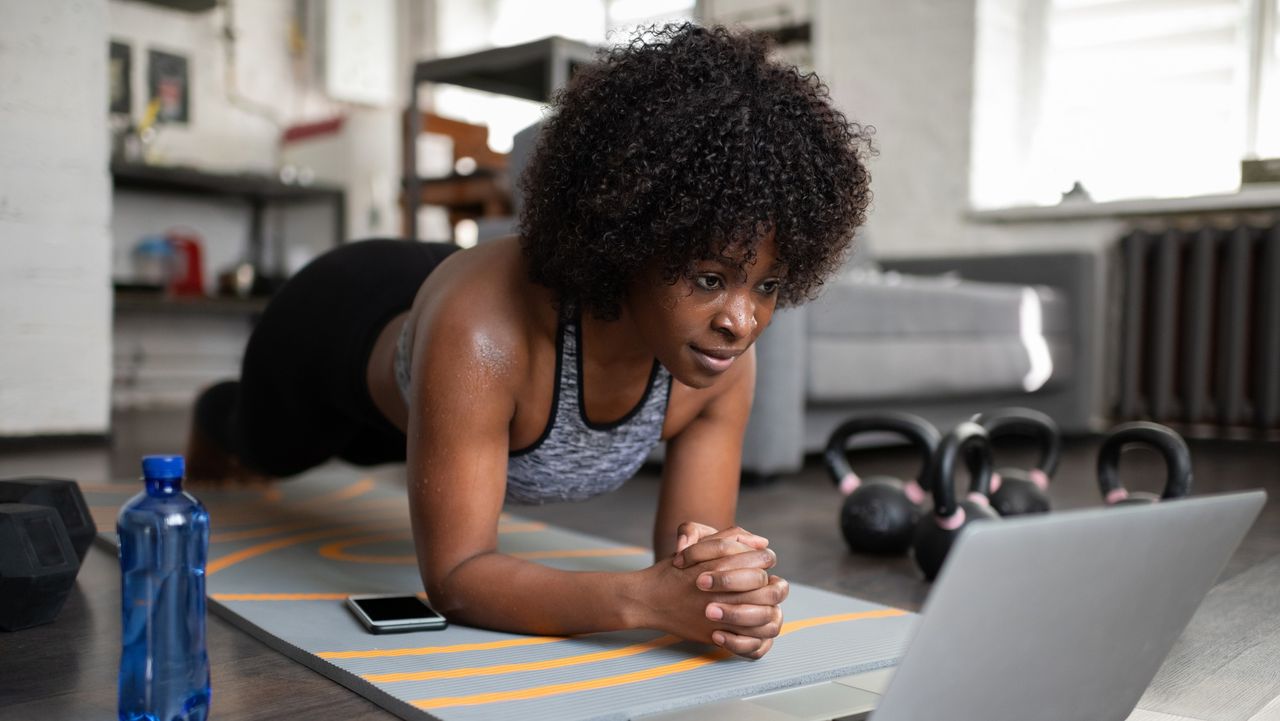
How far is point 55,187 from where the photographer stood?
111 inches

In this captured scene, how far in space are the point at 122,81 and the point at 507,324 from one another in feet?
14.3

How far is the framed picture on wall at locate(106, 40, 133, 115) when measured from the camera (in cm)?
461

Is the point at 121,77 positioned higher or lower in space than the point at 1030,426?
higher

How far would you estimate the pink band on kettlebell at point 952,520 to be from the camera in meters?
1.48

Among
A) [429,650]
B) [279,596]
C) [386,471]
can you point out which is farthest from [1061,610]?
[386,471]

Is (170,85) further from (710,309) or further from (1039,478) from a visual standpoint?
(710,309)

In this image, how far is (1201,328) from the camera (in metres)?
3.66

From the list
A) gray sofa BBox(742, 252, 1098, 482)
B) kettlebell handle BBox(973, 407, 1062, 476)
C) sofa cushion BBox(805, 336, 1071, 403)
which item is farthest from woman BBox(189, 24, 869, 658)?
sofa cushion BBox(805, 336, 1071, 403)

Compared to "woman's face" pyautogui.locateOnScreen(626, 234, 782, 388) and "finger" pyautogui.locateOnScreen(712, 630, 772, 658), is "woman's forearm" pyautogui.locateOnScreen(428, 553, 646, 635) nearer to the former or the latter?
"finger" pyautogui.locateOnScreen(712, 630, 772, 658)

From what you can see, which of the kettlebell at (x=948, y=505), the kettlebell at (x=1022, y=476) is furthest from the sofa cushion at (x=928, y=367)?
the kettlebell at (x=948, y=505)

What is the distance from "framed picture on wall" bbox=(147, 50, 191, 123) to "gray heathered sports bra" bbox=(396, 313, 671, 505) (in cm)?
410

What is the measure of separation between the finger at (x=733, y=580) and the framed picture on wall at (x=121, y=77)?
4.55 meters

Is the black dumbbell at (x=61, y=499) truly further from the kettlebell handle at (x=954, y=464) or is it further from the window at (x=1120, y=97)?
the window at (x=1120, y=97)

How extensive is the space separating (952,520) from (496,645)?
28.7 inches
